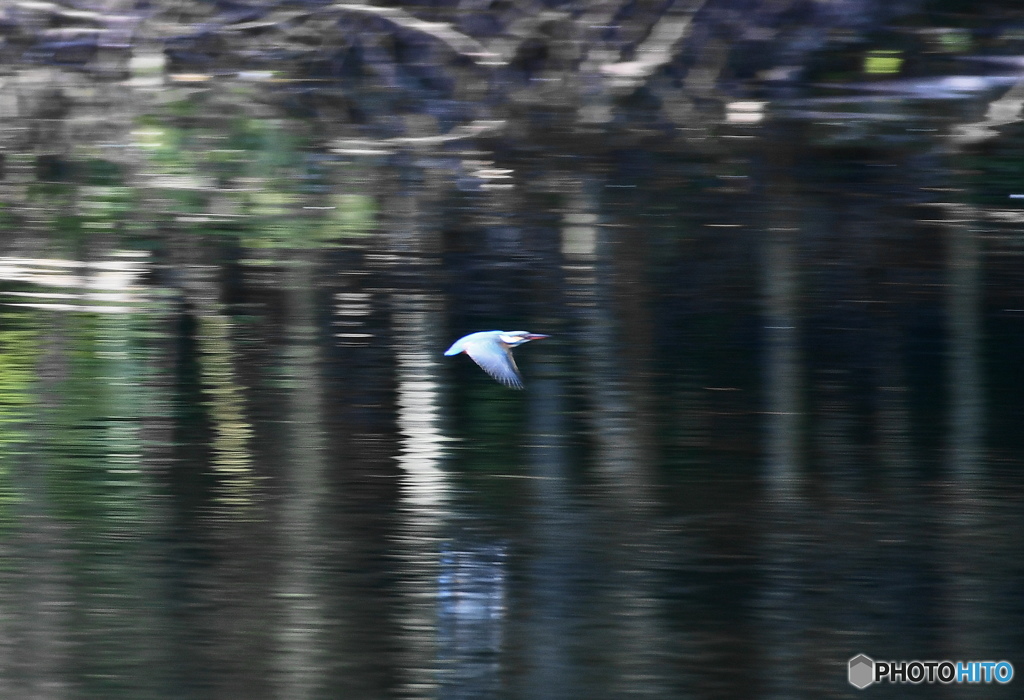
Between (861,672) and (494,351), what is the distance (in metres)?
1.04

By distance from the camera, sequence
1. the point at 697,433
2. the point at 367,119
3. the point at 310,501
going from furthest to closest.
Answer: the point at 367,119, the point at 697,433, the point at 310,501

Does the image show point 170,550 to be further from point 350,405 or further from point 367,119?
point 367,119

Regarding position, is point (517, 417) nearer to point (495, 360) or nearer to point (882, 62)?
point (495, 360)

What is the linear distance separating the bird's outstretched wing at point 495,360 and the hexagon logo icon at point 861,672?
97 centimetres

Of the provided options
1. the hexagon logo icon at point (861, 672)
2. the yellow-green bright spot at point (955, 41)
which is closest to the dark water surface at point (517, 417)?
the hexagon logo icon at point (861, 672)

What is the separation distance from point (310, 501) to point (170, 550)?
0.28 metres

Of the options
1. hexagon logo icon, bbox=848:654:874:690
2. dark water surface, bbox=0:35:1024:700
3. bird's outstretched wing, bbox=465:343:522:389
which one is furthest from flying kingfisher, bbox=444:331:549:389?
hexagon logo icon, bbox=848:654:874:690

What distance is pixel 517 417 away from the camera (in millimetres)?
2672

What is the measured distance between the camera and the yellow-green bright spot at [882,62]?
10.6 feet

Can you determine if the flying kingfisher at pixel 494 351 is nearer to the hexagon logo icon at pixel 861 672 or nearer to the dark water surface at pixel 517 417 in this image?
the dark water surface at pixel 517 417

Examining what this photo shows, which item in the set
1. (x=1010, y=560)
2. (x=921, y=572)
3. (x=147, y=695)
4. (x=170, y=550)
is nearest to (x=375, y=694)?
(x=147, y=695)

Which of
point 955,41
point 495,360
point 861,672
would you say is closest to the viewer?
point 861,672

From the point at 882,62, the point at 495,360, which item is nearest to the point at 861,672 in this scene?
the point at 495,360

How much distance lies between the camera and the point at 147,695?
5.65 feet
